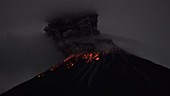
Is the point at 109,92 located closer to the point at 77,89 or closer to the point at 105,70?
the point at 77,89

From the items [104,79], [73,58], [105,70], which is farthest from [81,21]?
[104,79]

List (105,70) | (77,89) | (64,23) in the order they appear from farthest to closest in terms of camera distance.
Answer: (64,23)
(105,70)
(77,89)

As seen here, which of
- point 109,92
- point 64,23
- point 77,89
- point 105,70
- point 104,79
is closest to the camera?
point 109,92

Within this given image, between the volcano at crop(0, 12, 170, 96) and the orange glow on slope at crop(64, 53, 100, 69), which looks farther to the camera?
the orange glow on slope at crop(64, 53, 100, 69)

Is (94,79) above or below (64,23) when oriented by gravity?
below

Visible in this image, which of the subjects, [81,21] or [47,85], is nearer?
[47,85]

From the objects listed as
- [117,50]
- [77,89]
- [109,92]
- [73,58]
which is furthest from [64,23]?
Answer: [109,92]

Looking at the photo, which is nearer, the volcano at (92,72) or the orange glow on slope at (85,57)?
the volcano at (92,72)
